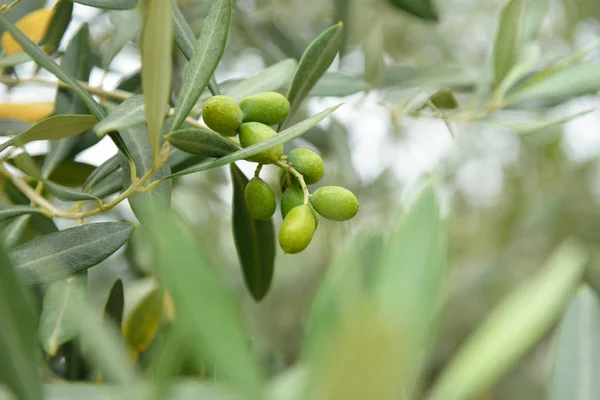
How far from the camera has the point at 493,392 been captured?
2.44 meters

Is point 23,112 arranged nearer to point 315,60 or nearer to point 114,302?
point 114,302

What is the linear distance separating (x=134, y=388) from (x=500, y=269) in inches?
83.5

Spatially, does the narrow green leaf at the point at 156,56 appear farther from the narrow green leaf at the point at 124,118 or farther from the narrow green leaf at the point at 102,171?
the narrow green leaf at the point at 102,171

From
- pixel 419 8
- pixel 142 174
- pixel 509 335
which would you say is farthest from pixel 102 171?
pixel 419 8

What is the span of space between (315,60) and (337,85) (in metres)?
0.27

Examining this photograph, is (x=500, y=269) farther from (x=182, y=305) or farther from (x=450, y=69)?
(x=182, y=305)

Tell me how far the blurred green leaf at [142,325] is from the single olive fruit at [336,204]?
389 millimetres

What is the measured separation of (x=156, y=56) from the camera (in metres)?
0.41

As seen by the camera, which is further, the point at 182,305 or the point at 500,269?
the point at 500,269

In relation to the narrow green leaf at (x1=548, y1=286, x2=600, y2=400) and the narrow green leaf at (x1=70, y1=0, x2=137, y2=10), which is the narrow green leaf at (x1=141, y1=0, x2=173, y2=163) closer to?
the narrow green leaf at (x1=70, y1=0, x2=137, y2=10)

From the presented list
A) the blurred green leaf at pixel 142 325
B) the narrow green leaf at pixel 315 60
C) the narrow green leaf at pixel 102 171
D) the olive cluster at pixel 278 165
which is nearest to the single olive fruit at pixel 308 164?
the olive cluster at pixel 278 165

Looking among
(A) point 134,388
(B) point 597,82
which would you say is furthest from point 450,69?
(A) point 134,388

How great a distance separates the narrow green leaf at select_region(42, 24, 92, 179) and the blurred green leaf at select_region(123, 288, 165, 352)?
0.73ft

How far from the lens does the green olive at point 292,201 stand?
1.87 ft
